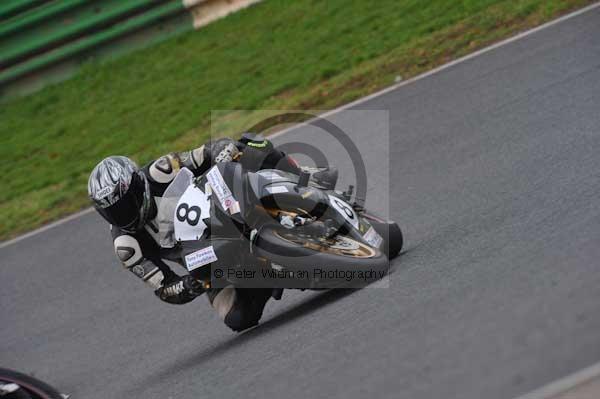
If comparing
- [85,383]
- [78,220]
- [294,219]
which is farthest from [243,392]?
[78,220]

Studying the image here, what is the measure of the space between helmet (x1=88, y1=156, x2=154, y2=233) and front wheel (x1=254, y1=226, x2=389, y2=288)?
0.95 meters

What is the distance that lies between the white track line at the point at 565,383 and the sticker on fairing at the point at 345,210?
97.8 inches

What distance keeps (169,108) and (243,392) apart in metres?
8.46

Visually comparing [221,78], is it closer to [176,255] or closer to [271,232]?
[176,255]

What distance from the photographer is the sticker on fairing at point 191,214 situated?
19.9ft

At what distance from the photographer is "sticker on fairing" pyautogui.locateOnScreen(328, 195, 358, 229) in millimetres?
6227

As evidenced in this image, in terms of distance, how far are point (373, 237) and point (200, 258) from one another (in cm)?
116

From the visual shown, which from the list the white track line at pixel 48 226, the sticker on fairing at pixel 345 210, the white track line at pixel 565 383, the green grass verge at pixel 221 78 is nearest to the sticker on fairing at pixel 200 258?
the sticker on fairing at pixel 345 210

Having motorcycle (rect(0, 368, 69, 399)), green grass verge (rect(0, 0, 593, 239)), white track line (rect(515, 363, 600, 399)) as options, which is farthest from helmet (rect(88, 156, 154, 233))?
green grass verge (rect(0, 0, 593, 239))

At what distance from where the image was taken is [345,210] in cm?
630

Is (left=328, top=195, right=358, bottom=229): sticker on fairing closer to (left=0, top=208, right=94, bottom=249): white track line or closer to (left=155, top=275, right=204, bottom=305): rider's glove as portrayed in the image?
(left=155, top=275, right=204, bottom=305): rider's glove

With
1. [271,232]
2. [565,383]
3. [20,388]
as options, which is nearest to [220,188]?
[271,232]

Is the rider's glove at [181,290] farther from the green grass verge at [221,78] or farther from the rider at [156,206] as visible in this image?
the green grass verge at [221,78]

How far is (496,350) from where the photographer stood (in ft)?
14.3
